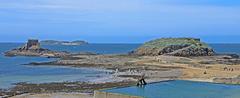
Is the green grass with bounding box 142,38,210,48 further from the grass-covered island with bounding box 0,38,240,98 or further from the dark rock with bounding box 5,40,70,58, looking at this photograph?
the dark rock with bounding box 5,40,70,58

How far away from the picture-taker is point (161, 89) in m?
28.6

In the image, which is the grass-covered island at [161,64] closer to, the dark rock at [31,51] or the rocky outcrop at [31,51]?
the dark rock at [31,51]

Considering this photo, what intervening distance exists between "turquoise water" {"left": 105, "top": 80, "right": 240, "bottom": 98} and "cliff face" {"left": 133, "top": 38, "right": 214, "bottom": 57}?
57.9 m

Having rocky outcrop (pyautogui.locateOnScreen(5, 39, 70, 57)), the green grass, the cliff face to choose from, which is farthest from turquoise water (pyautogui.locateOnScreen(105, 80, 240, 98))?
rocky outcrop (pyautogui.locateOnScreen(5, 39, 70, 57))

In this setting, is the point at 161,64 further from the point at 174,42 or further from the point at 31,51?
the point at 31,51

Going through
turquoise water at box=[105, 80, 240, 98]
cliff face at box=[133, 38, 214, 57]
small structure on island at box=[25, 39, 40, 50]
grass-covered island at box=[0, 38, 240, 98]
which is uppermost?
small structure on island at box=[25, 39, 40, 50]

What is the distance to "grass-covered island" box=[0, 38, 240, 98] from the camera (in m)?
43.6

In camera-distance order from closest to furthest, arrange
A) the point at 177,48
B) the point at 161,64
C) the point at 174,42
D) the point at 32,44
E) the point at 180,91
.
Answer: the point at 180,91 → the point at 161,64 → the point at 177,48 → the point at 174,42 → the point at 32,44

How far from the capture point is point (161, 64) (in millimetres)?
71312

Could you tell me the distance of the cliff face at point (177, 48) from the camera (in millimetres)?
91938

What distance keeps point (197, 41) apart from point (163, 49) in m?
9.49

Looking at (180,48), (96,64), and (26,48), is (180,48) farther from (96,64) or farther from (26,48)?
(26,48)

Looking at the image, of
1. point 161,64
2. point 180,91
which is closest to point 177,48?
point 161,64

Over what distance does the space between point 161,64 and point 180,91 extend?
43.1 m
